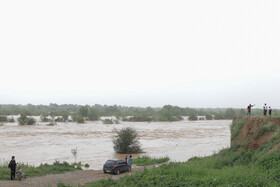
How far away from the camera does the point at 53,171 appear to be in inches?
693

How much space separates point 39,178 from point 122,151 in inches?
729

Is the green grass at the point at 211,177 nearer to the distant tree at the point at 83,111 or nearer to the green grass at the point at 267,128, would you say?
→ the green grass at the point at 267,128

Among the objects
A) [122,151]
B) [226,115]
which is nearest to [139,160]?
[122,151]

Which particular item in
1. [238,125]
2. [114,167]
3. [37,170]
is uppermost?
[238,125]

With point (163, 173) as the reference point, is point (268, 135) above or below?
above

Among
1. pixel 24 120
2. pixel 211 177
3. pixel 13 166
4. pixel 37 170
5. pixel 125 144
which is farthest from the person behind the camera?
pixel 24 120

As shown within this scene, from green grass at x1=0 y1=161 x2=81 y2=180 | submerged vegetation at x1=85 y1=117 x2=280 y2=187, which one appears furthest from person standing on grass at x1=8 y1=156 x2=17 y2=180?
submerged vegetation at x1=85 y1=117 x2=280 y2=187

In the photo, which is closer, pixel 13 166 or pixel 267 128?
pixel 13 166

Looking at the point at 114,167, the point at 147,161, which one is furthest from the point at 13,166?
the point at 147,161

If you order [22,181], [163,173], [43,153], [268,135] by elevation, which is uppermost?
[268,135]

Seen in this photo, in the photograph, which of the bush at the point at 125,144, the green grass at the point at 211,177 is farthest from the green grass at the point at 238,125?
the bush at the point at 125,144

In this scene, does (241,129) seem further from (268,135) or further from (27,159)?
(27,159)

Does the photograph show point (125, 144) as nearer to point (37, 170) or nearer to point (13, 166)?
point (37, 170)

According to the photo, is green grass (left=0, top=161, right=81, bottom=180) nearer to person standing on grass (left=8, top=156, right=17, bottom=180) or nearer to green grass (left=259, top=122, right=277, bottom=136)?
person standing on grass (left=8, top=156, right=17, bottom=180)
